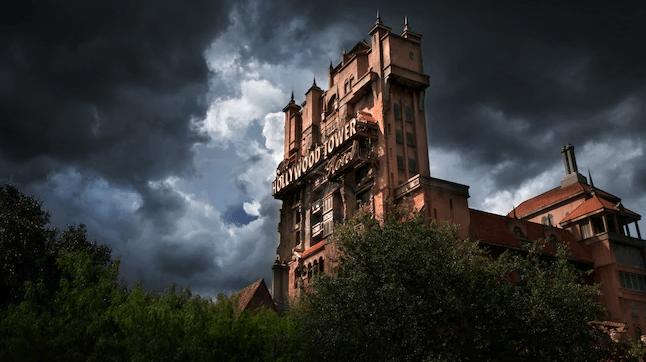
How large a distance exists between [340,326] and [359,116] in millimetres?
31333

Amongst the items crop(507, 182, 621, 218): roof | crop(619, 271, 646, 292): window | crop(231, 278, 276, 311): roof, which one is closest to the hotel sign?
crop(231, 278, 276, 311): roof

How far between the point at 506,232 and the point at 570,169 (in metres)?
23.0

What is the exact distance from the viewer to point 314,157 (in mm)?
62938

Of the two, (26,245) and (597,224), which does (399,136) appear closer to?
(597,224)

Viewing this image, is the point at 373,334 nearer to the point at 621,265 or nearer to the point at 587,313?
the point at 587,313

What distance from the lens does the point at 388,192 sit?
53250mm

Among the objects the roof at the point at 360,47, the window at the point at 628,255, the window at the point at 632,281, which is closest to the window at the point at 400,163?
the roof at the point at 360,47

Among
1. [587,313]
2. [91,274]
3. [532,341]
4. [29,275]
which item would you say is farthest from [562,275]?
[29,275]

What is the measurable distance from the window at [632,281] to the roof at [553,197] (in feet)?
38.3

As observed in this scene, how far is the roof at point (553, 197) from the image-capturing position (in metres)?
65.5

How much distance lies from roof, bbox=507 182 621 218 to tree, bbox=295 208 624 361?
37100mm

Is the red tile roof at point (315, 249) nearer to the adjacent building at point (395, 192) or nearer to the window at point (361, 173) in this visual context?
the adjacent building at point (395, 192)

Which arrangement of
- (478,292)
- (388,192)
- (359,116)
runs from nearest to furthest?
1. (478,292)
2. (388,192)
3. (359,116)

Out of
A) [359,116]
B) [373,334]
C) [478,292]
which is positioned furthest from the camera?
[359,116]
